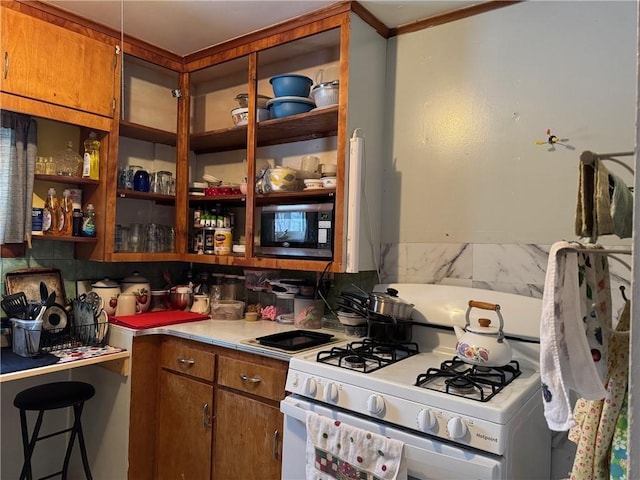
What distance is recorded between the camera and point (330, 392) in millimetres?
1538

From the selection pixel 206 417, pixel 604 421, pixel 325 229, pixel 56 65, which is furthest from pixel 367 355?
pixel 56 65

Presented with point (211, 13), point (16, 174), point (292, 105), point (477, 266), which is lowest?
point (477, 266)

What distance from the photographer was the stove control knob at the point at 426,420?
1317 mm

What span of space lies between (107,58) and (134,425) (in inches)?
75.1

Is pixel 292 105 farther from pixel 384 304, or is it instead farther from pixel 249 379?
pixel 249 379

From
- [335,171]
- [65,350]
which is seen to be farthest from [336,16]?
[65,350]

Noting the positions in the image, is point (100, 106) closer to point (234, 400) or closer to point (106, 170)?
point (106, 170)

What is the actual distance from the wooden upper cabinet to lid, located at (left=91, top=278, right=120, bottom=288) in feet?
3.04

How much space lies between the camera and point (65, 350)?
209cm

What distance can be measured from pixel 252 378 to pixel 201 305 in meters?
0.87

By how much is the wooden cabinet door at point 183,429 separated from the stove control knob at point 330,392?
73cm

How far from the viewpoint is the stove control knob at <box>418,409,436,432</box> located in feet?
4.32

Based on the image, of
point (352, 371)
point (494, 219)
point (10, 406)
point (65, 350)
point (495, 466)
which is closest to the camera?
point (495, 466)

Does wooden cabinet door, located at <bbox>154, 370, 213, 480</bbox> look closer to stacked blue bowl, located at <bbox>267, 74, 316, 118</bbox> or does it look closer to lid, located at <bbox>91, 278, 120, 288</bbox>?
lid, located at <bbox>91, 278, 120, 288</bbox>
